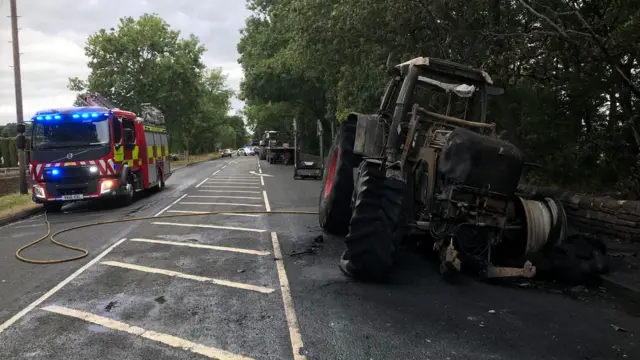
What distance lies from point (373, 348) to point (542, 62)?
261 inches

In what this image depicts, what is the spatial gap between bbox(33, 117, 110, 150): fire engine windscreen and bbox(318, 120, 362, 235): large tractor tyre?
7.09m

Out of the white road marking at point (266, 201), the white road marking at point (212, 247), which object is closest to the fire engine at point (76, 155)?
the white road marking at point (266, 201)

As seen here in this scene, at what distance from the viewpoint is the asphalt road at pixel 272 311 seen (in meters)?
4.29

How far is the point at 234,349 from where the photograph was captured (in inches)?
168

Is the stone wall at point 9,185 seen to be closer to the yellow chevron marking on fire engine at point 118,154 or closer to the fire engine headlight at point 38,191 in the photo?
the fire engine headlight at point 38,191

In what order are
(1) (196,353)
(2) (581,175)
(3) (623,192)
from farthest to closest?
1. (2) (581,175)
2. (3) (623,192)
3. (1) (196,353)

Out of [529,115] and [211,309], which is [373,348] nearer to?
[211,309]

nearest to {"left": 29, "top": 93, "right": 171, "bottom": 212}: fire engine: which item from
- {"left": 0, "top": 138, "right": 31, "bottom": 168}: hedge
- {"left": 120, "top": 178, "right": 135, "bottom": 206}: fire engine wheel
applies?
{"left": 120, "top": 178, "right": 135, "bottom": 206}: fire engine wheel

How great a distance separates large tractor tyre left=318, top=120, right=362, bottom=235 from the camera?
8.34 m

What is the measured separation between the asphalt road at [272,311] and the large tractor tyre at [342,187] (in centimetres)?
59

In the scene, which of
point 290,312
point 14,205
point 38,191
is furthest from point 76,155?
point 290,312

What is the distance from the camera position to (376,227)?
5.89m

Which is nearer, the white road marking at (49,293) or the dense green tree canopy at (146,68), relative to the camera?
the white road marking at (49,293)

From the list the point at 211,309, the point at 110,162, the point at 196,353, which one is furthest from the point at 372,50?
the point at 196,353
